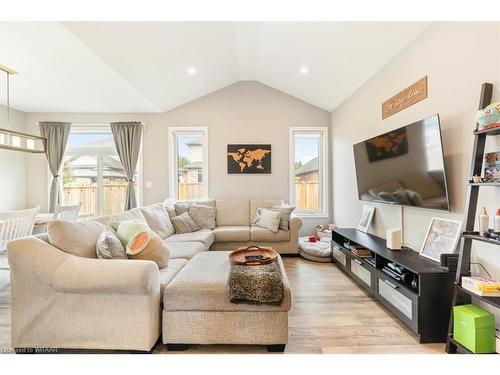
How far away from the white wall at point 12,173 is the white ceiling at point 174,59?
27 cm

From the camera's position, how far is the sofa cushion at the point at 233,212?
4465 mm

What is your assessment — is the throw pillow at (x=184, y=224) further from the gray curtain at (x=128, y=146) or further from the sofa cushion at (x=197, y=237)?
the gray curtain at (x=128, y=146)

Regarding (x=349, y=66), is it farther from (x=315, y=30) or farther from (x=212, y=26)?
(x=212, y=26)

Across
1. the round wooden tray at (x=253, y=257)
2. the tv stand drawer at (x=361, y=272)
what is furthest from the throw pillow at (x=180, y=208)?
the tv stand drawer at (x=361, y=272)

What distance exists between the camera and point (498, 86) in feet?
5.35

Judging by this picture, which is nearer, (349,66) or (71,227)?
(71,227)

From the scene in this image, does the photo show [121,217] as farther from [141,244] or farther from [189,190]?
[189,190]

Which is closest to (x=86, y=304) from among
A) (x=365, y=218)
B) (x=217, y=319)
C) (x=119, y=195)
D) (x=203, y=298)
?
(x=203, y=298)

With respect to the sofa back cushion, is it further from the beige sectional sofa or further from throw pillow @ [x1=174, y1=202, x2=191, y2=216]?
the beige sectional sofa

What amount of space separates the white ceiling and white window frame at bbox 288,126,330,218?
546mm

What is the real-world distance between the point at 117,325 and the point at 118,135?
3.90m

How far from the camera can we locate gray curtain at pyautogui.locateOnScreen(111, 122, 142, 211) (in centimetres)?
467

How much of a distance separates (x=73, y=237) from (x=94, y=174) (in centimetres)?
369

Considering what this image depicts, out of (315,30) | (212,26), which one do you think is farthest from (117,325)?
(315,30)
